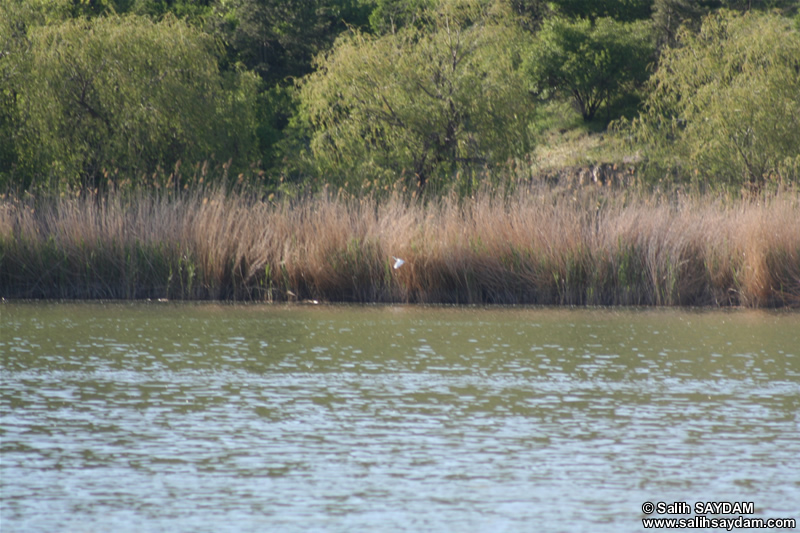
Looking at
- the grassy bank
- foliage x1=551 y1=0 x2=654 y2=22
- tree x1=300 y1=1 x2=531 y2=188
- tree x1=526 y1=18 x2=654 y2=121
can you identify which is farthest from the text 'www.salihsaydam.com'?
foliage x1=551 y1=0 x2=654 y2=22

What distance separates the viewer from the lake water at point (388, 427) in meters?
3.83

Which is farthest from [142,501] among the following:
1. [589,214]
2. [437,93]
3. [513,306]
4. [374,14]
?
[374,14]

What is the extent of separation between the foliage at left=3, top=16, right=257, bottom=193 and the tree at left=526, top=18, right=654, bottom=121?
45.7 feet

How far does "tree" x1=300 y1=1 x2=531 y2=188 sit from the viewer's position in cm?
2033

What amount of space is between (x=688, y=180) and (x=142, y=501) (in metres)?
19.8

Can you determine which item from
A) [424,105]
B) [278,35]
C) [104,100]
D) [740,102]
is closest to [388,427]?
[104,100]

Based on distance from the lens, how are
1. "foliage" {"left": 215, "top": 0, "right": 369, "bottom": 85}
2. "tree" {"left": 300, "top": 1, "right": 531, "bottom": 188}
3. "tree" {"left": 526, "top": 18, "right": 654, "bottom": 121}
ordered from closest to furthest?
"tree" {"left": 300, "top": 1, "right": 531, "bottom": 188} < "tree" {"left": 526, "top": 18, "right": 654, "bottom": 121} < "foliage" {"left": 215, "top": 0, "right": 369, "bottom": 85}

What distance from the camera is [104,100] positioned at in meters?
18.8

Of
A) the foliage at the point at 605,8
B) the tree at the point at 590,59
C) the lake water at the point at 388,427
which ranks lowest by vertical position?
the lake water at the point at 388,427

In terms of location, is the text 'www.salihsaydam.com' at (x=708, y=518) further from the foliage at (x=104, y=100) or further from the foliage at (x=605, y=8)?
the foliage at (x=605, y=8)

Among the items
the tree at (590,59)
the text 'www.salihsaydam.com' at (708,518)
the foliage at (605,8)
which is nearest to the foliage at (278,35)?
the tree at (590,59)

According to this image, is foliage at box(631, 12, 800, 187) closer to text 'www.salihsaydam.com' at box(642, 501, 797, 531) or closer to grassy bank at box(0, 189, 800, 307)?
grassy bank at box(0, 189, 800, 307)

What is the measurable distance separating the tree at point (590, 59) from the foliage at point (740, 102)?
24.0ft

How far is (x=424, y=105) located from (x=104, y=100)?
5.77 m
